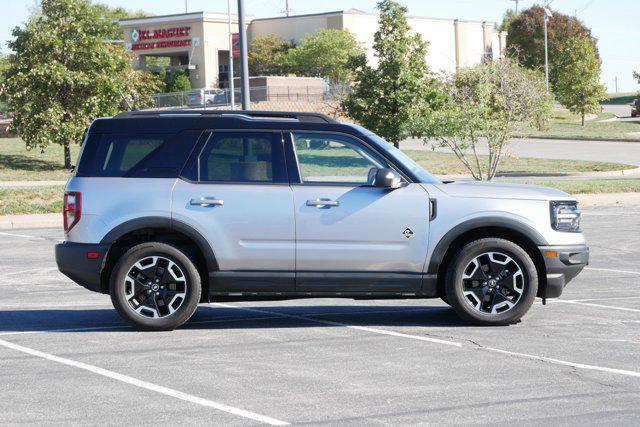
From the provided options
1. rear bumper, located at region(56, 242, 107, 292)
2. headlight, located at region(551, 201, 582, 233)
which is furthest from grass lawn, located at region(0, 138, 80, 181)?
headlight, located at region(551, 201, 582, 233)

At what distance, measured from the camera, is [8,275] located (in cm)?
1295

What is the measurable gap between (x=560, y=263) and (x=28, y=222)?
14.0 m

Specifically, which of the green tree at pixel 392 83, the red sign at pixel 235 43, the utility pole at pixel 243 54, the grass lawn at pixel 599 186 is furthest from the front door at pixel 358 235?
the red sign at pixel 235 43

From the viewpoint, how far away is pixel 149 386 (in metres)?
6.99

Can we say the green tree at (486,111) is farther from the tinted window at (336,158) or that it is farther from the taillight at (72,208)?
the taillight at (72,208)

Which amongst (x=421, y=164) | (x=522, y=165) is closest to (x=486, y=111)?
(x=421, y=164)

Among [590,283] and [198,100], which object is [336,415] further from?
[198,100]

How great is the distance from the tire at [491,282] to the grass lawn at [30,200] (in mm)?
14909

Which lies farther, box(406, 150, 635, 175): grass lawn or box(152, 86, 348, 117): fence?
box(152, 86, 348, 117): fence

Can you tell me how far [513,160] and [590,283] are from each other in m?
28.5

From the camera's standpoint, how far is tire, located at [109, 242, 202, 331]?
8.90m

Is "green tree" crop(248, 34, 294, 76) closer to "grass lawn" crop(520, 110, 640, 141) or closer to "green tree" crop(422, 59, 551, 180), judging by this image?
"grass lawn" crop(520, 110, 640, 141)

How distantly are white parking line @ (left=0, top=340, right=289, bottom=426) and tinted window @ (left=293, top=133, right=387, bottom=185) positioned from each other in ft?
8.49

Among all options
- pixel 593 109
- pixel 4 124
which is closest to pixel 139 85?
pixel 4 124
